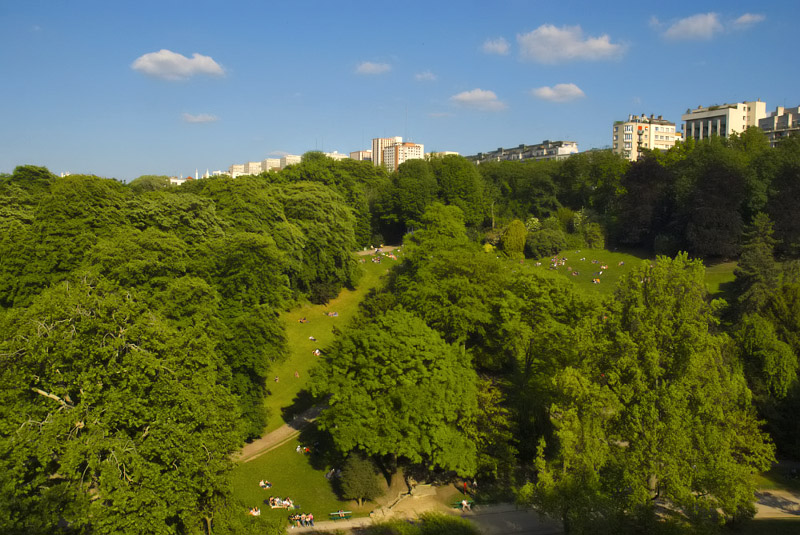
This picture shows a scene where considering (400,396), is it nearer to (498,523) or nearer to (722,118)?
(498,523)

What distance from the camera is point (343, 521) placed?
22297 mm

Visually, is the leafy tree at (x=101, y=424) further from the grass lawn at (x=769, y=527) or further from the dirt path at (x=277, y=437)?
the grass lawn at (x=769, y=527)

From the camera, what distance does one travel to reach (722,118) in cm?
10112

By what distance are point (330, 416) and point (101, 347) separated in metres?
11.1

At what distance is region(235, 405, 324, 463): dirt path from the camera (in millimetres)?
28078

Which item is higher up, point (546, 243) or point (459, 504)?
point (546, 243)

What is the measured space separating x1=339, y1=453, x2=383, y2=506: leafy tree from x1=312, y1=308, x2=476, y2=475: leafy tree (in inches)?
21.1

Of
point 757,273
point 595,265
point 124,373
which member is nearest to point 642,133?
point 595,265

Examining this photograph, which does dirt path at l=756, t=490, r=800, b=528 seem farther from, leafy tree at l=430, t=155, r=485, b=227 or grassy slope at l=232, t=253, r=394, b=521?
leafy tree at l=430, t=155, r=485, b=227

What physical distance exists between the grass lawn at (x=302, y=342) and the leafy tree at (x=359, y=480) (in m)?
8.53

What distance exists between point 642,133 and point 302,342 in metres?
96.9

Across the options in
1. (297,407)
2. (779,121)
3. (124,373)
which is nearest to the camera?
(124,373)

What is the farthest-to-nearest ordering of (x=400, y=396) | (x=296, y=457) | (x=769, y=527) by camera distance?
(x=296, y=457), (x=400, y=396), (x=769, y=527)

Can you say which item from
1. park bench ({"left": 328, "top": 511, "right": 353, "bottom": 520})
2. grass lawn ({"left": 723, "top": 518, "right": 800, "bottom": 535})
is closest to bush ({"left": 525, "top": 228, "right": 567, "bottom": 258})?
grass lawn ({"left": 723, "top": 518, "right": 800, "bottom": 535})
